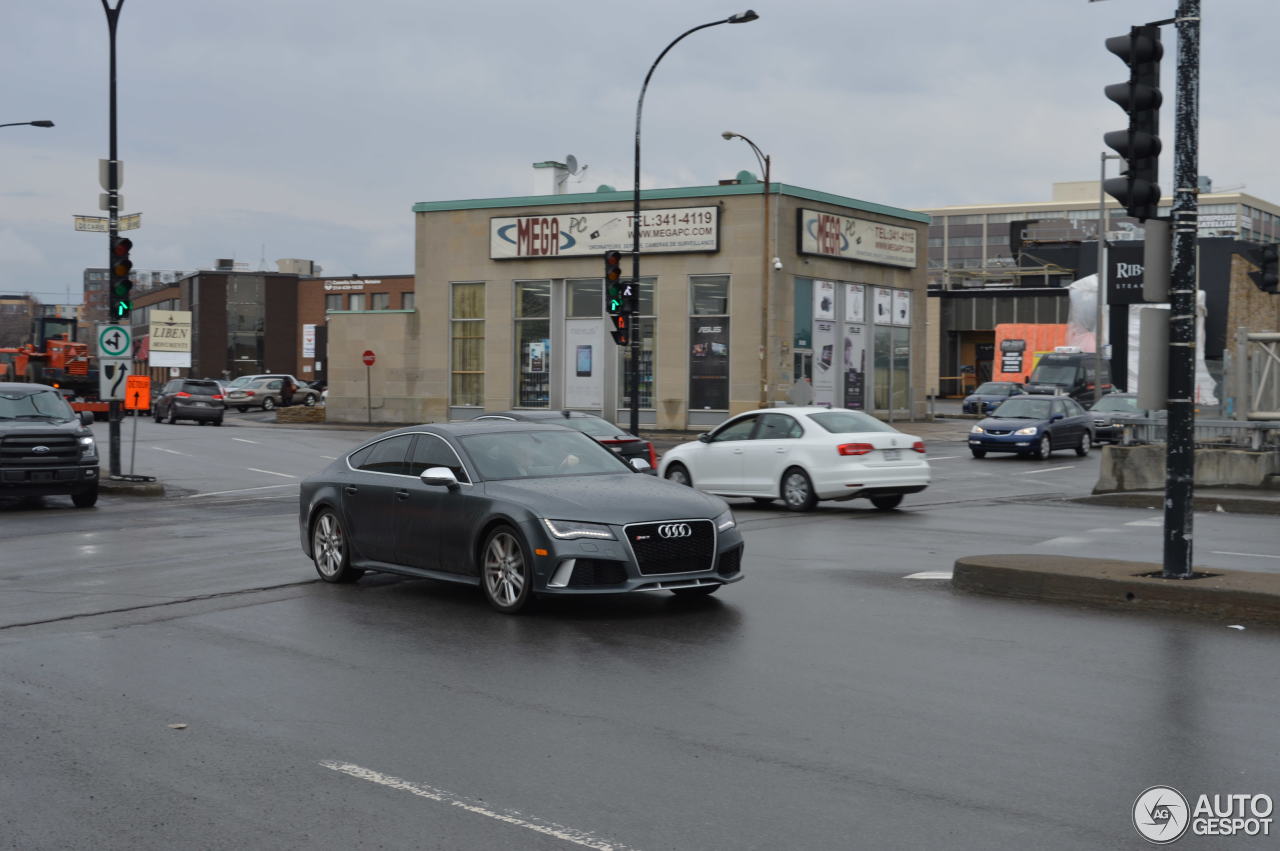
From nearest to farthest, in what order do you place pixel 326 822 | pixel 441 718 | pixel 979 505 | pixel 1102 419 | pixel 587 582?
pixel 326 822
pixel 441 718
pixel 587 582
pixel 979 505
pixel 1102 419

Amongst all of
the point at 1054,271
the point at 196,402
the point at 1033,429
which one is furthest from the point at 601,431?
the point at 1054,271

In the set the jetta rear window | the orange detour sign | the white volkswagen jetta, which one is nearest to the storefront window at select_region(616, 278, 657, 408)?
the orange detour sign

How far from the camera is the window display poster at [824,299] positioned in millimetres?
46438

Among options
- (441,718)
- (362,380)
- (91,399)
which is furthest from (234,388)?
(441,718)

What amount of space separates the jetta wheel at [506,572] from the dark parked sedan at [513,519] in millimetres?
12

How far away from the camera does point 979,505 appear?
2209 cm

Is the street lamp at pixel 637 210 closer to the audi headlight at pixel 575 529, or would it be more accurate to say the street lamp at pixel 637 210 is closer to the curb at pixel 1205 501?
the curb at pixel 1205 501

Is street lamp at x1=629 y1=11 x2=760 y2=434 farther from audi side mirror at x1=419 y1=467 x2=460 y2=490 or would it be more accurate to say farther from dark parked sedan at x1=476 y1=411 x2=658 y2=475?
audi side mirror at x1=419 y1=467 x2=460 y2=490

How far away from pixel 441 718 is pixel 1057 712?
326 centimetres

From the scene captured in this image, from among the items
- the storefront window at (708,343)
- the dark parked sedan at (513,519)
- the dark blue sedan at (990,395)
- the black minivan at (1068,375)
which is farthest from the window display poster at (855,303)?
the dark parked sedan at (513,519)

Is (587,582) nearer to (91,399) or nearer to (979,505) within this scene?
(979,505)

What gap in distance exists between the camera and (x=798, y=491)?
20.6 meters

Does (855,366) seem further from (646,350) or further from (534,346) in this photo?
(534,346)

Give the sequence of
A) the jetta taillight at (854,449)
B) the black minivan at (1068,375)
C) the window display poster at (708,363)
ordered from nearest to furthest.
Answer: the jetta taillight at (854,449)
the window display poster at (708,363)
the black minivan at (1068,375)
